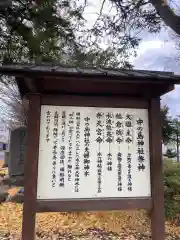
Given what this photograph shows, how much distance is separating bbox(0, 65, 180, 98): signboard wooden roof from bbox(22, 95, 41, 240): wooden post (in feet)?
0.73

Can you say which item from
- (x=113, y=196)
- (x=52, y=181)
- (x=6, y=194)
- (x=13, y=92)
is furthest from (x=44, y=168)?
(x=13, y=92)

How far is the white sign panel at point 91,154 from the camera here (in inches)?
118

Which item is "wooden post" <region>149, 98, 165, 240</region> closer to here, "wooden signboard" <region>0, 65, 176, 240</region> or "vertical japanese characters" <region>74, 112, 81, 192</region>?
"wooden signboard" <region>0, 65, 176, 240</region>

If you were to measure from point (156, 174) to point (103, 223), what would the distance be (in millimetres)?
3120

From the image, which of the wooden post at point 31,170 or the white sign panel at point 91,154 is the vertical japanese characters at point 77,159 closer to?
the white sign panel at point 91,154

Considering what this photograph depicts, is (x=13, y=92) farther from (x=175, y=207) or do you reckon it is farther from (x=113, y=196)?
(x=113, y=196)

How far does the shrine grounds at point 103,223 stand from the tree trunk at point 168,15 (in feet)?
10.6

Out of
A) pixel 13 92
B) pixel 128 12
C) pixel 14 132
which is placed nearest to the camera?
pixel 128 12

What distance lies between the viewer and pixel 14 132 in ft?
28.9

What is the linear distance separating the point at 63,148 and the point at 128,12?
4.80 m

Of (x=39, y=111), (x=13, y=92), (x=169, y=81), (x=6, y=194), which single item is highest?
(x=13, y=92)

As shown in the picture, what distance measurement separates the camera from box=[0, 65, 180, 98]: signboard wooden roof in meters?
2.75

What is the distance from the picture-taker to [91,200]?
9.75ft

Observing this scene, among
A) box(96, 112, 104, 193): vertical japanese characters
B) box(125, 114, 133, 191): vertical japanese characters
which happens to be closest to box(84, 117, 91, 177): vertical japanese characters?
box(96, 112, 104, 193): vertical japanese characters
